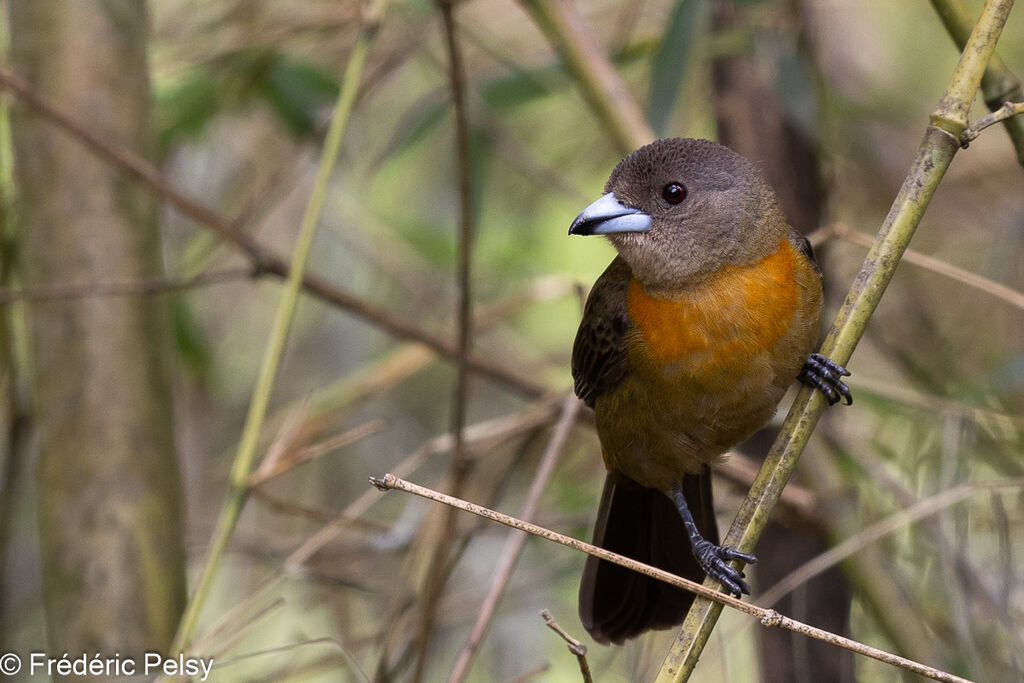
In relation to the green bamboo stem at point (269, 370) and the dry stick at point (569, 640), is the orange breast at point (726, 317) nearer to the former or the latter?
the green bamboo stem at point (269, 370)

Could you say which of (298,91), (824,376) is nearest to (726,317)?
(824,376)

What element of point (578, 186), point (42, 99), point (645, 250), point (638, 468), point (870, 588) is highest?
point (578, 186)

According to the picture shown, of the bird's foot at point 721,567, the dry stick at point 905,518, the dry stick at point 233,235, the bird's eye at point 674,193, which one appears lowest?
the bird's foot at point 721,567

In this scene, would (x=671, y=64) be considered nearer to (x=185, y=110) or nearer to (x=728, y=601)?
(x=185, y=110)

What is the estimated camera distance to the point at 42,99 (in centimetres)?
255

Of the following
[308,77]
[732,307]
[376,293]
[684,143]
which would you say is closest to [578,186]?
[376,293]

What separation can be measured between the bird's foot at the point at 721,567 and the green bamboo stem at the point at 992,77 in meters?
0.90

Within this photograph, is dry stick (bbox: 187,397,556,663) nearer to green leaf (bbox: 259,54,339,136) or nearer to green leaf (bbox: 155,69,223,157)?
green leaf (bbox: 259,54,339,136)

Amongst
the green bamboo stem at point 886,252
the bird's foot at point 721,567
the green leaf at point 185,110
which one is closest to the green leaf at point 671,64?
the bird's foot at point 721,567

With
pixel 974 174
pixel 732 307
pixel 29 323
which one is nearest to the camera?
pixel 732 307

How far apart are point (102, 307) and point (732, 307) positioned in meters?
1.48

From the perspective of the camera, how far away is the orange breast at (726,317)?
2.28m

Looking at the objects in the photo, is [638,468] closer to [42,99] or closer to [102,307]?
[102,307]

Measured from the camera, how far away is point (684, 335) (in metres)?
2.33
